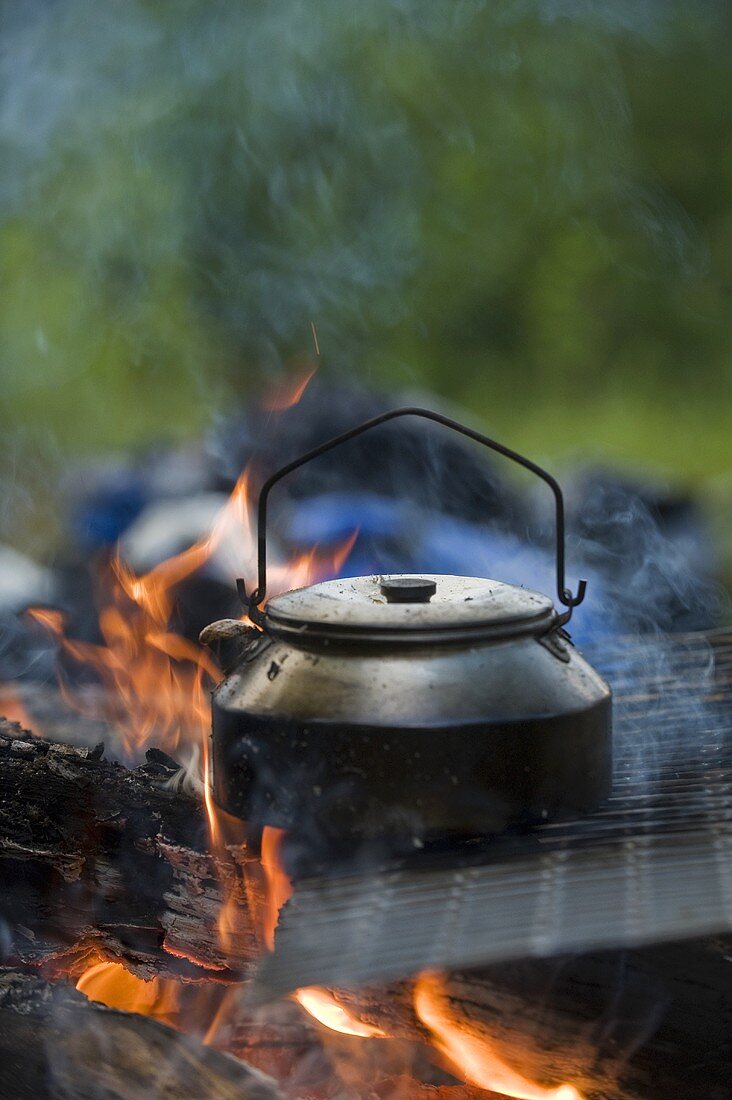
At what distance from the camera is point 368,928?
6.81 ft

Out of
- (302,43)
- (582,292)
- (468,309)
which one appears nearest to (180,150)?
(302,43)

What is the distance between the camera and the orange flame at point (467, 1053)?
243 centimetres

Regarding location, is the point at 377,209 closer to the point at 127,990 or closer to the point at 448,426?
the point at 448,426

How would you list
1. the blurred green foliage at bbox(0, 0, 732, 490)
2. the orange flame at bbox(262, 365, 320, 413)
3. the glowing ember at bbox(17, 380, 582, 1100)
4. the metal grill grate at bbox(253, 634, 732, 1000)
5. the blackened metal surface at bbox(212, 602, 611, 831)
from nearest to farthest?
1. the metal grill grate at bbox(253, 634, 732, 1000)
2. the blackened metal surface at bbox(212, 602, 611, 831)
3. the glowing ember at bbox(17, 380, 582, 1100)
4. the orange flame at bbox(262, 365, 320, 413)
5. the blurred green foliage at bbox(0, 0, 732, 490)

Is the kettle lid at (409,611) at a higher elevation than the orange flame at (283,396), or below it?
higher

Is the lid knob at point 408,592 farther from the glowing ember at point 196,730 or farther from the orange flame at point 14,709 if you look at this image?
the orange flame at point 14,709

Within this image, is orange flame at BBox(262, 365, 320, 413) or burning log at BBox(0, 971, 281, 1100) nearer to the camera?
burning log at BBox(0, 971, 281, 1100)

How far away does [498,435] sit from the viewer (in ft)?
27.7

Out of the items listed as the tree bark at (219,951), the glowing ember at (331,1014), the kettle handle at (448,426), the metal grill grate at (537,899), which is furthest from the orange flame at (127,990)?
the kettle handle at (448,426)

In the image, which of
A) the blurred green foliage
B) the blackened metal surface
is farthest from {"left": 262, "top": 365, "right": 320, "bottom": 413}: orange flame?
the blackened metal surface

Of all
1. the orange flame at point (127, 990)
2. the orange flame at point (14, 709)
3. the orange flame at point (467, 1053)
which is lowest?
the orange flame at point (14, 709)

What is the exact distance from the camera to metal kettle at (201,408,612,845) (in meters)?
2.25

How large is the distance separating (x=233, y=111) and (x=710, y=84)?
4255 mm

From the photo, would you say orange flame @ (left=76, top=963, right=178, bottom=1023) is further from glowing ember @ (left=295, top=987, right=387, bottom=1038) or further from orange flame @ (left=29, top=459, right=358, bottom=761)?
orange flame @ (left=29, top=459, right=358, bottom=761)
